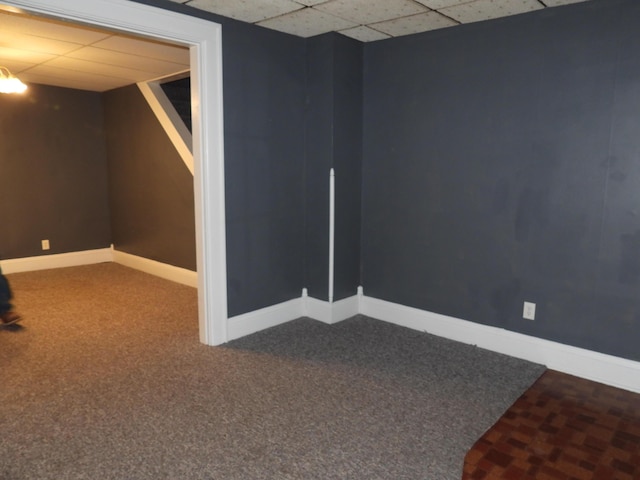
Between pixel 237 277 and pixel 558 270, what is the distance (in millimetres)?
2164

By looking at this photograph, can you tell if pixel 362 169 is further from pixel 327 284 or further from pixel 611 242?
pixel 611 242

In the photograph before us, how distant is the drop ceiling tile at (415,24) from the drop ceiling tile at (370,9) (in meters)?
0.09

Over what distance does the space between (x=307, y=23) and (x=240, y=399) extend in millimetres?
2482

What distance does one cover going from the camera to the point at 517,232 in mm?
3092

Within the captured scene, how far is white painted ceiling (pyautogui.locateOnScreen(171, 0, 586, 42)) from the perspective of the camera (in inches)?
109

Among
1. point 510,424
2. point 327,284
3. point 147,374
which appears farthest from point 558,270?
point 147,374

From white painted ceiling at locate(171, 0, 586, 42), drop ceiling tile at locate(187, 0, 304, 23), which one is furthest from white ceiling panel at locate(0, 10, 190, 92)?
white painted ceiling at locate(171, 0, 586, 42)

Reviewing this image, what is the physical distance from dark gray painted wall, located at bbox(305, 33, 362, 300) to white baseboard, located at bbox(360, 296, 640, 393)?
459mm

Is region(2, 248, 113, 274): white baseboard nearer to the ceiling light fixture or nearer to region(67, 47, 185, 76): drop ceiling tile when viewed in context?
the ceiling light fixture

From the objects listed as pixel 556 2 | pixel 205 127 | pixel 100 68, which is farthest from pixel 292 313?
pixel 100 68

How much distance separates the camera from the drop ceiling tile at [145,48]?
3449mm

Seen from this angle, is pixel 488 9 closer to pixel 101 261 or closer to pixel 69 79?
pixel 69 79

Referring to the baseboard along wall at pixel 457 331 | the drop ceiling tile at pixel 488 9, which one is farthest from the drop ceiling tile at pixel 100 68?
the drop ceiling tile at pixel 488 9

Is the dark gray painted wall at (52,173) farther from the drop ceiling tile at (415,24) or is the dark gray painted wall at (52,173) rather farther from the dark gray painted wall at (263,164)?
the drop ceiling tile at (415,24)
